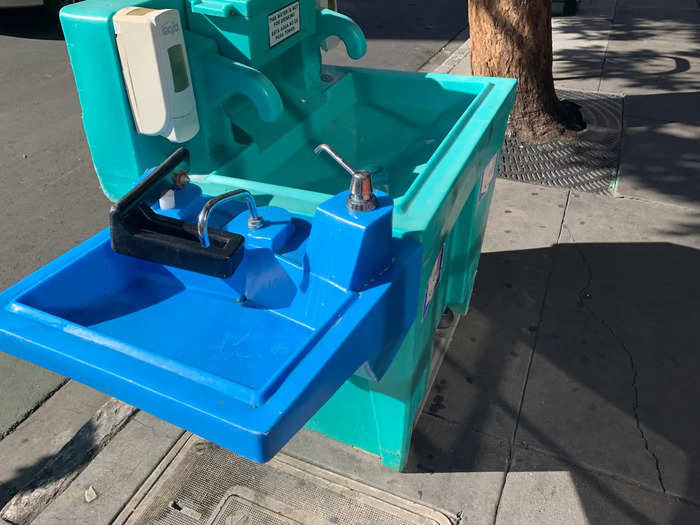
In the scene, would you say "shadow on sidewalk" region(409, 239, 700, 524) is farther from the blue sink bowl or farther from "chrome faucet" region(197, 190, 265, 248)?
"chrome faucet" region(197, 190, 265, 248)

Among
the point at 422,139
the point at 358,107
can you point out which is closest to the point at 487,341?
the point at 422,139

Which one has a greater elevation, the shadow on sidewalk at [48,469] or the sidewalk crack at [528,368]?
the shadow on sidewalk at [48,469]

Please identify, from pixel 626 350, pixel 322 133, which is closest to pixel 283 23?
pixel 322 133

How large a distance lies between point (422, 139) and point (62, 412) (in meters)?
1.86

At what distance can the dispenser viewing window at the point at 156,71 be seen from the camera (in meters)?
1.44

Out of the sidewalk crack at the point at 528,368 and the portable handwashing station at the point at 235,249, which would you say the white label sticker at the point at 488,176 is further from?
the sidewalk crack at the point at 528,368

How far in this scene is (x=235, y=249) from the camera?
1.32 m

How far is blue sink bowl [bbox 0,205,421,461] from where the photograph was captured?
42.8 inches

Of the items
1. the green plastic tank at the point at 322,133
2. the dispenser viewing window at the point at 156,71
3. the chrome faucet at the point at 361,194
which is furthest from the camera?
the green plastic tank at the point at 322,133

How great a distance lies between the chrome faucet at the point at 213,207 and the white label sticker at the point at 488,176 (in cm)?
112

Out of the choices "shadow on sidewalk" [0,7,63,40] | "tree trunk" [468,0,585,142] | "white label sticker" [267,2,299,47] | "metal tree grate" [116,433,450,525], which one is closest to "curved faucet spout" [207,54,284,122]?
"white label sticker" [267,2,299,47]

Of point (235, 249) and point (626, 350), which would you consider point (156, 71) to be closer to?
point (235, 249)

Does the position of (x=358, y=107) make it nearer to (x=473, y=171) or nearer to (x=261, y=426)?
(x=473, y=171)

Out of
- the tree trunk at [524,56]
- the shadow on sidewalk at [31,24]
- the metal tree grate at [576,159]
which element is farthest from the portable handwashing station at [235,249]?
the shadow on sidewalk at [31,24]
